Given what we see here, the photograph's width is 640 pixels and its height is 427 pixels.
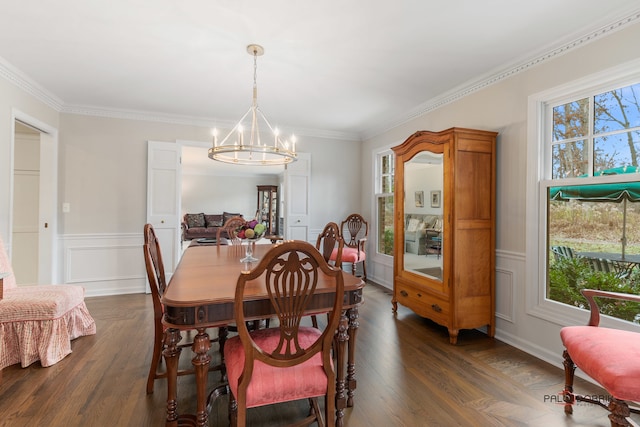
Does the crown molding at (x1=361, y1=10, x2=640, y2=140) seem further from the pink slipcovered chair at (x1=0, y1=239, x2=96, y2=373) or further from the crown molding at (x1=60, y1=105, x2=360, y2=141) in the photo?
the pink slipcovered chair at (x1=0, y1=239, x2=96, y2=373)

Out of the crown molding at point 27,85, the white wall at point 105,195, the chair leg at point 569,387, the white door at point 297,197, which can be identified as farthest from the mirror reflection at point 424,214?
the crown molding at point 27,85

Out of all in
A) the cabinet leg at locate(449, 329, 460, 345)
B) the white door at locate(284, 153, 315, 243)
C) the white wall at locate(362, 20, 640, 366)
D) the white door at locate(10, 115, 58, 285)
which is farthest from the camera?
the white door at locate(284, 153, 315, 243)

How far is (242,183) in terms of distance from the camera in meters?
11.4

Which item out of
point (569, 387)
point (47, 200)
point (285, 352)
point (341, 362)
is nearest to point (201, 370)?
point (285, 352)

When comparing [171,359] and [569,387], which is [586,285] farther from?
[171,359]

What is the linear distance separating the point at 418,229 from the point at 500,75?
5.24 feet

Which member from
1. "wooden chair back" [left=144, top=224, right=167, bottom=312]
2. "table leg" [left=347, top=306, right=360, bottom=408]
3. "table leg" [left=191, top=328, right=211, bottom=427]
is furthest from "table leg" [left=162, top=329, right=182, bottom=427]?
"table leg" [left=347, top=306, right=360, bottom=408]

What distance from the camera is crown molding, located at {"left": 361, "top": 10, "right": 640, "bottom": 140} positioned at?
2061 millimetres

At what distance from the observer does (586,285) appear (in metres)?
2.31

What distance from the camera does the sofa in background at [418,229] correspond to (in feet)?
9.91

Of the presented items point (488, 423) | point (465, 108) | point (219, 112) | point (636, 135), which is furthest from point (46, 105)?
point (636, 135)

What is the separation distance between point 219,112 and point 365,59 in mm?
2321

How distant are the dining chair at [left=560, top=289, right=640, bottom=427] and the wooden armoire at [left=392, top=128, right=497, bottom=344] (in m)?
0.96

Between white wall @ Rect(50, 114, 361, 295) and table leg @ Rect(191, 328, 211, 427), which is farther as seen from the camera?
white wall @ Rect(50, 114, 361, 295)
